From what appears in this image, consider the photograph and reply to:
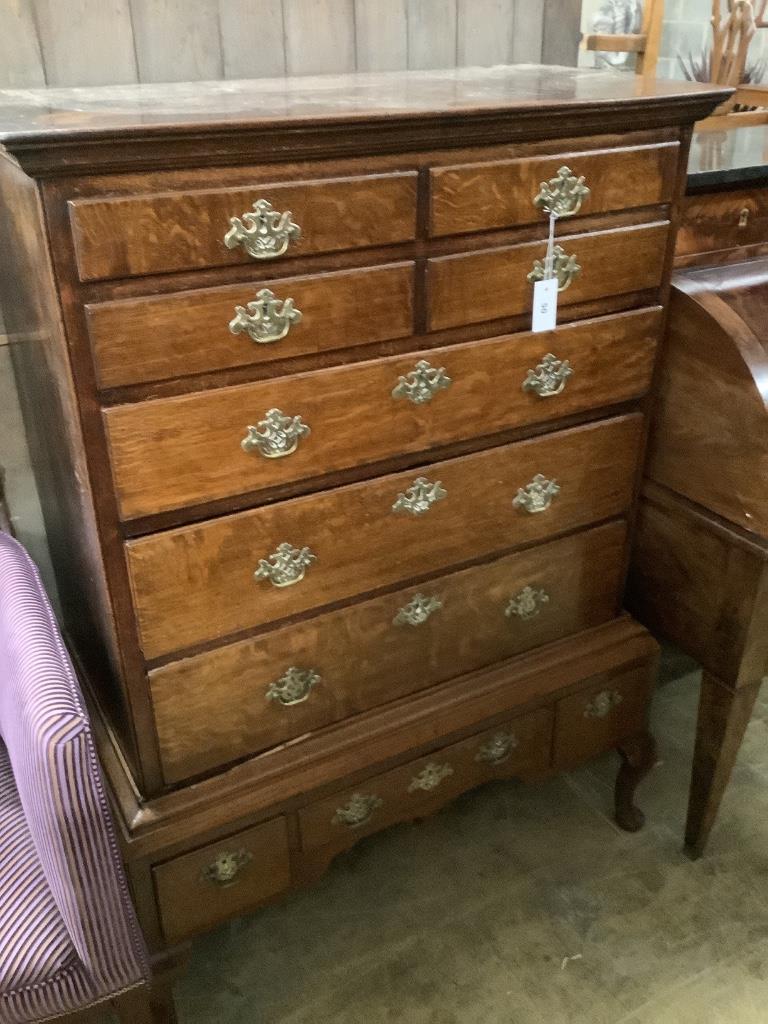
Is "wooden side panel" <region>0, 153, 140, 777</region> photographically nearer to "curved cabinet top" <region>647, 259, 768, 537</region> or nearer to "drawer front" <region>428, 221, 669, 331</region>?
"drawer front" <region>428, 221, 669, 331</region>

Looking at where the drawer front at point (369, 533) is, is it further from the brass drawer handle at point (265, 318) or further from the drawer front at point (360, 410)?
the brass drawer handle at point (265, 318)

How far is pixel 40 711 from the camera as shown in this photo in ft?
2.97

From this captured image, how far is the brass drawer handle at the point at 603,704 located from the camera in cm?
159

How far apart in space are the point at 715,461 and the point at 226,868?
94cm

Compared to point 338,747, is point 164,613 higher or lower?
higher

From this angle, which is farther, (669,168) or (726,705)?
(726,705)

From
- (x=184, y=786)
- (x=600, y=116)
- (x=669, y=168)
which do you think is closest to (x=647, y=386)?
(x=669, y=168)

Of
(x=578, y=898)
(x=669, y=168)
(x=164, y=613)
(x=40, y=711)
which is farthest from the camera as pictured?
(x=578, y=898)

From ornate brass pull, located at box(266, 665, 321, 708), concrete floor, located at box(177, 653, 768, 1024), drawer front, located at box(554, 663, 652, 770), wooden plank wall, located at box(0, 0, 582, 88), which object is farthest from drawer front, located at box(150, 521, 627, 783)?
wooden plank wall, located at box(0, 0, 582, 88)

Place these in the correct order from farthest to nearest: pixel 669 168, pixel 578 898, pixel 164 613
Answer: pixel 578 898 → pixel 669 168 → pixel 164 613

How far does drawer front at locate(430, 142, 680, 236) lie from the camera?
1106mm

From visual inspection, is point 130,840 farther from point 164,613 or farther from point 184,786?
point 164,613

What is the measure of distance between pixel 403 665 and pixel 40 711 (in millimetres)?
620

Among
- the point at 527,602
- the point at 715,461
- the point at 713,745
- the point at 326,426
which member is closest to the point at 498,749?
the point at 527,602
